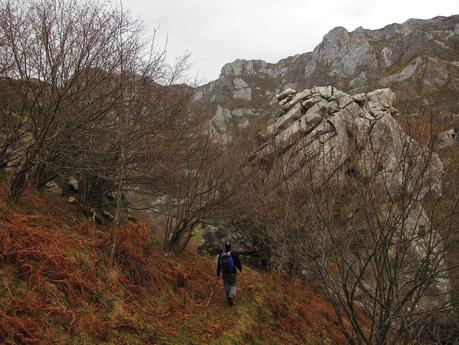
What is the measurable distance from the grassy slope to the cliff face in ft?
250

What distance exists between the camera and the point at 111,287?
7785 millimetres

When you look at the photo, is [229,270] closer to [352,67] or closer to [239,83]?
[352,67]

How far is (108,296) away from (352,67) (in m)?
123

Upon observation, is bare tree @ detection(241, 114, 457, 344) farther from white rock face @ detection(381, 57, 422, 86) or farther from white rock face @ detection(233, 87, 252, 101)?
white rock face @ detection(233, 87, 252, 101)

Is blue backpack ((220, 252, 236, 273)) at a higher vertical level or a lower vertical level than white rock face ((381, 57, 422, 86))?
lower

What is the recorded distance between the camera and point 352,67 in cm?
11812

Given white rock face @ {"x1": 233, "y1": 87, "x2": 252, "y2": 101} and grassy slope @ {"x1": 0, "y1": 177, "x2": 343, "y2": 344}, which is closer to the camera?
grassy slope @ {"x1": 0, "y1": 177, "x2": 343, "y2": 344}

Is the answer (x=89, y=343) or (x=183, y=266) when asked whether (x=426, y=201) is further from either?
(x=183, y=266)

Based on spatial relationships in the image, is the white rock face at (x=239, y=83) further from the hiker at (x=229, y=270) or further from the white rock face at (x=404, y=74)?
the hiker at (x=229, y=270)

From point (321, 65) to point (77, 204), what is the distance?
127608mm

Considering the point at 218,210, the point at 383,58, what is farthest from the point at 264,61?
the point at 218,210

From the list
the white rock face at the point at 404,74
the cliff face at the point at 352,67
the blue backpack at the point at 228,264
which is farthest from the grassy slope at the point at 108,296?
the white rock face at the point at 404,74

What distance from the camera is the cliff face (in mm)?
92188

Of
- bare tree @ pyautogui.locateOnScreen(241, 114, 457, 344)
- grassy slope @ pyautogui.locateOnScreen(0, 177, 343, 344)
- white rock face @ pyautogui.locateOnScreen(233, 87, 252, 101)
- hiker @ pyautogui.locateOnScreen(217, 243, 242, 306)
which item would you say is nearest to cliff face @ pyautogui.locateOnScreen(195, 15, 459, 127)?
white rock face @ pyautogui.locateOnScreen(233, 87, 252, 101)
